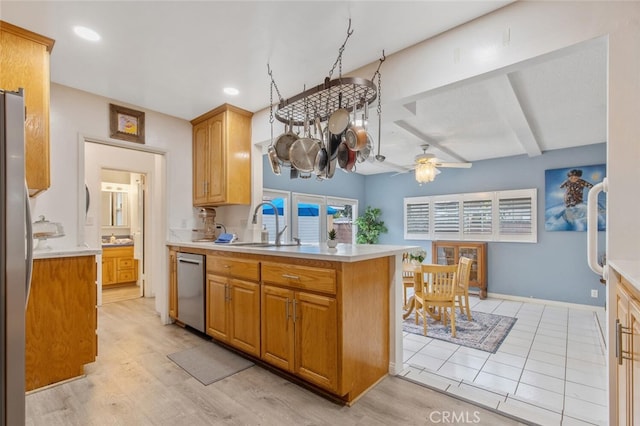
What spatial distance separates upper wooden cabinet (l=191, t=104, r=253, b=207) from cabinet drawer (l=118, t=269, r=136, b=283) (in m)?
2.83

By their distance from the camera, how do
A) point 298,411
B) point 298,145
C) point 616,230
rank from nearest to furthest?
point 616,230 → point 298,411 → point 298,145

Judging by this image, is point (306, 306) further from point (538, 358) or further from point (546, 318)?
point (546, 318)

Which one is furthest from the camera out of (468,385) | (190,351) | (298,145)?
(190,351)

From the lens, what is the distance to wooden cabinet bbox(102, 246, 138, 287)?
17.3 ft

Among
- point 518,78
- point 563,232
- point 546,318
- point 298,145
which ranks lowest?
point 546,318

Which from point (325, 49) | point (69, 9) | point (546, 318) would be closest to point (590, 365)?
point (546, 318)

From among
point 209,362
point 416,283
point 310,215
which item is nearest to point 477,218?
point 416,283

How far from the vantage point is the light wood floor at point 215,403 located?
1788 millimetres

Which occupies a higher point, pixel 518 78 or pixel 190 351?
pixel 518 78

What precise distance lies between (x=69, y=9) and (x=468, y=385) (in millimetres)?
3628

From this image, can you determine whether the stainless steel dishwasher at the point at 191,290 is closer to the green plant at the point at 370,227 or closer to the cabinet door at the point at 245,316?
the cabinet door at the point at 245,316

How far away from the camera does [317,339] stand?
1.98 metres

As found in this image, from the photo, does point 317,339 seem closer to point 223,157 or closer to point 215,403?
point 215,403

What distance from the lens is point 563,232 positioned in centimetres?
479
